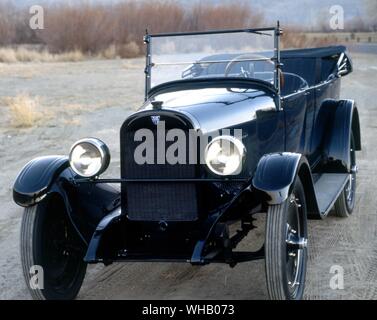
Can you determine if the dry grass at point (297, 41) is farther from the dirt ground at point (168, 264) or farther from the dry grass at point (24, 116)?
the dry grass at point (24, 116)

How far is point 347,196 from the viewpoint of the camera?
20.7 ft

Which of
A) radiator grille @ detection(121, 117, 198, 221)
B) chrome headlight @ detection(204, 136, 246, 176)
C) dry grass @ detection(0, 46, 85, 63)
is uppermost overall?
dry grass @ detection(0, 46, 85, 63)

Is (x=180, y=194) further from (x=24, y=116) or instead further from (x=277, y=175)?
(x=24, y=116)

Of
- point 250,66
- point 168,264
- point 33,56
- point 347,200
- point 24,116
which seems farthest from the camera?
point 33,56

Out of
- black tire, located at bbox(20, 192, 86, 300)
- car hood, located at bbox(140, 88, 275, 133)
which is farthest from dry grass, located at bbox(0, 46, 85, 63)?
black tire, located at bbox(20, 192, 86, 300)

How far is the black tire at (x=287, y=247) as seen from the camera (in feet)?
12.7

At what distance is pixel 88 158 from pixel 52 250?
27.1 inches

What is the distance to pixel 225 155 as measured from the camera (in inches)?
165

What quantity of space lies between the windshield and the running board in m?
1.13

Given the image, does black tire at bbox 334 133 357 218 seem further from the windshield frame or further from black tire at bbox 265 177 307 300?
black tire at bbox 265 177 307 300

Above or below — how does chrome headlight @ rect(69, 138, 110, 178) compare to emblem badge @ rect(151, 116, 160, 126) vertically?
below

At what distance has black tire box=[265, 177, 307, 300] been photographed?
152 inches

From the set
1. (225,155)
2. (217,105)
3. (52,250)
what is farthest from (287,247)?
(52,250)

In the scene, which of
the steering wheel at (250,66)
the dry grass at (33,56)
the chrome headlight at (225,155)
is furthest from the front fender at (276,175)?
the dry grass at (33,56)
